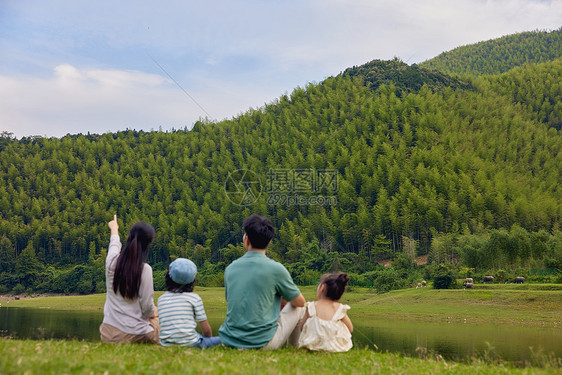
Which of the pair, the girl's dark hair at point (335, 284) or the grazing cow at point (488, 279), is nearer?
the girl's dark hair at point (335, 284)

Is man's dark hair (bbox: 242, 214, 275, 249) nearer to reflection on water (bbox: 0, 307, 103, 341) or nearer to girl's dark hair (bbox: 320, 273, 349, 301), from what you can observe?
girl's dark hair (bbox: 320, 273, 349, 301)

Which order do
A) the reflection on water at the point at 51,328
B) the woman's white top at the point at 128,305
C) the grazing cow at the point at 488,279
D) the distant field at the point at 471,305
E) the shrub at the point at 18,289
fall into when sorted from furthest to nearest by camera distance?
1. the shrub at the point at 18,289
2. the grazing cow at the point at 488,279
3. the distant field at the point at 471,305
4. the reflection on water at the point at 51,328
5. the woman's white top at the point at 128,305

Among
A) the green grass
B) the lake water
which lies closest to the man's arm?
the green grass

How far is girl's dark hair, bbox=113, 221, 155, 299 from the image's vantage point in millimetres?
5812

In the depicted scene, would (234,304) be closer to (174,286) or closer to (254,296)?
(254,296)

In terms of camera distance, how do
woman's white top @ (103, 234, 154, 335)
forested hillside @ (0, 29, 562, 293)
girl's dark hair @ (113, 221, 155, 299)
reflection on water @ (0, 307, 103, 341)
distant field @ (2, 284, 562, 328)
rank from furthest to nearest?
forested hillside @ (0, 29, 562, 293), distant field @ (2, 284, 562, 328), reflection on water @ (0, 307, 103, 341), woman's white top @ (103, 234, 154, 335), girl's dark hair @ (113, 221, 155, 299)

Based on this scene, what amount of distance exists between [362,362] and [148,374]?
98.0 inches

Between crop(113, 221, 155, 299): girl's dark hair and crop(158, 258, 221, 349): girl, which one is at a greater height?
crop(113, 221, 155, 299): girl's dark hair

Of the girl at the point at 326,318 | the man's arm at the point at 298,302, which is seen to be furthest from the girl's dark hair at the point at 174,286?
the girl at the point at 326,318

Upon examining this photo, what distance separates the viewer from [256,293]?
19.2 feet

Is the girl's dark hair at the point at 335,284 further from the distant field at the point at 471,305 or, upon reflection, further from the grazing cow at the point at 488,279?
the grazing cow at the point at 488,279

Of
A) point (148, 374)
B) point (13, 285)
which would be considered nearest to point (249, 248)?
point (148, 374)

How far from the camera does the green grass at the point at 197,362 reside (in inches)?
160

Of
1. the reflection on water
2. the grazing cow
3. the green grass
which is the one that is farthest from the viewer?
the grazing cow
